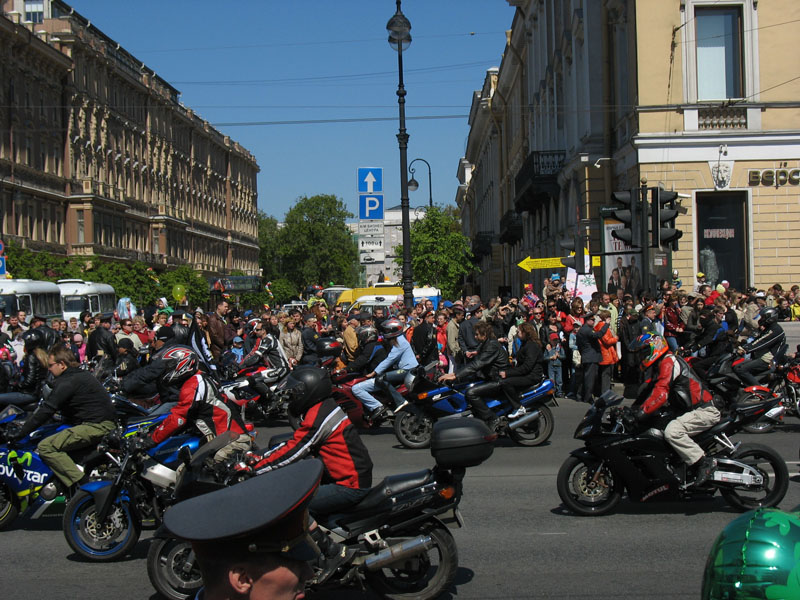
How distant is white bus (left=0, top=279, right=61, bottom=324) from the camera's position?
3372cm

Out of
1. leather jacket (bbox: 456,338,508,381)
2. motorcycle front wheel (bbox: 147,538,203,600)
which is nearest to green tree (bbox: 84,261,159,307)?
leather jacket (bbox: 456,338,508,381)

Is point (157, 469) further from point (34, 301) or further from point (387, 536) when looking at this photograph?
point (34, 301)

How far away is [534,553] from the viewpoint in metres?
6.96

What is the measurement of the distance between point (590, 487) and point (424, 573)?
2.73 m

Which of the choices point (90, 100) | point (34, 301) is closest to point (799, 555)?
Answer: point (34, 301)

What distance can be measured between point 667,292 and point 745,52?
31.2ft

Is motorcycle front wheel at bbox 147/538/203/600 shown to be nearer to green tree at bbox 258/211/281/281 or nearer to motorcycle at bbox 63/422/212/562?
motorcycle at bbox 63/422/212/562

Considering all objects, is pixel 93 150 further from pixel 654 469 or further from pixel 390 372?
pixel 654 469

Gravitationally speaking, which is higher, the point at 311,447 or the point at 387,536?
the point at 311,447

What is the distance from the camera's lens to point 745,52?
971 inches

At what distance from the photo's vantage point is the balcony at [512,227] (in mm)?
48941

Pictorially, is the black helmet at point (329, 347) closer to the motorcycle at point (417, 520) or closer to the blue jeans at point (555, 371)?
the blue jeans at point (555, 371)

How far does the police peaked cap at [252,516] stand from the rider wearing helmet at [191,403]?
5116mm

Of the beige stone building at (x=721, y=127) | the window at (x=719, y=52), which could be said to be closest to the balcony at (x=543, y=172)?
the beige stone building at (x=721, y=127)
